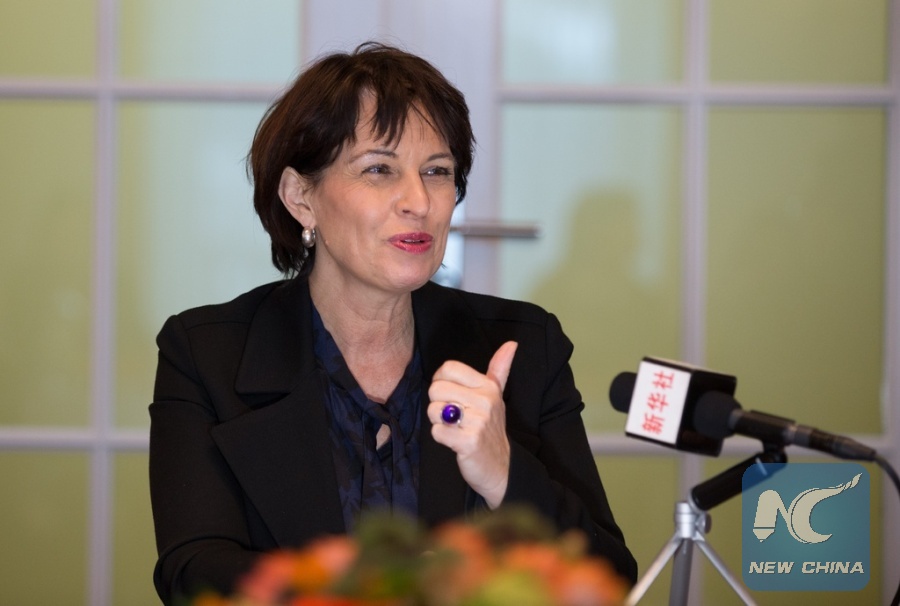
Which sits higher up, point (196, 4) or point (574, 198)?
point (196, 4)

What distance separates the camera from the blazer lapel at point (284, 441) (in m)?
1.51

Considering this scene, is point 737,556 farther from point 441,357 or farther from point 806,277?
point 441,357

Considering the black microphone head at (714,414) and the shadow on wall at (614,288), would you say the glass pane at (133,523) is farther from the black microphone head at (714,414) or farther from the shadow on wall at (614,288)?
the black microphone head at (714,414)

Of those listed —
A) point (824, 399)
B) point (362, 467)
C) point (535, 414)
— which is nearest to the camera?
point (362, 467)

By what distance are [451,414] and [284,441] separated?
38 centimetres

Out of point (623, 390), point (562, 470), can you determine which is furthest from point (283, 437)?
point (623, 390)

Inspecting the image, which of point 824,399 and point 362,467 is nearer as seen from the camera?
point 362,467

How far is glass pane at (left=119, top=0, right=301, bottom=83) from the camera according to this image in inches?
97.6

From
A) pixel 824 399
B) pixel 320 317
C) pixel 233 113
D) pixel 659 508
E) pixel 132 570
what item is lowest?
pixel 132 570

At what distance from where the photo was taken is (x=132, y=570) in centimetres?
247

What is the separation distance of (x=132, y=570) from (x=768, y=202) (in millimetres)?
1558

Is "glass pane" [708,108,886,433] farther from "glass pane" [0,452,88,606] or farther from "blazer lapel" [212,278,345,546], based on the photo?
"glass pane" [0,452,88,606]

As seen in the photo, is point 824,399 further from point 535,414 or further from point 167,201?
point 167,201

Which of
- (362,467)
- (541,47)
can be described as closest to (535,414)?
(362,467)
